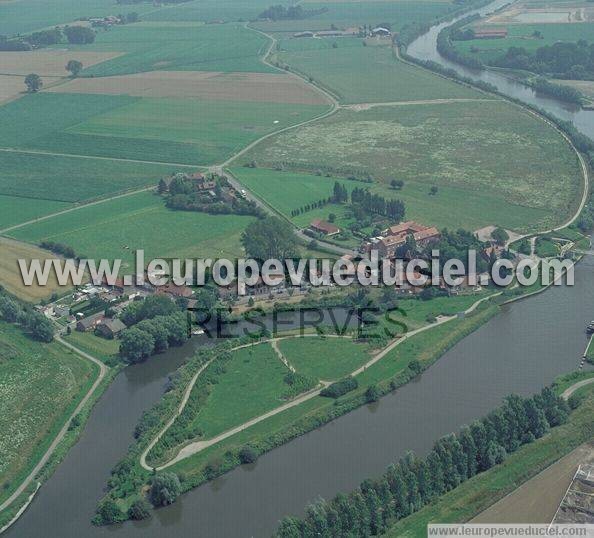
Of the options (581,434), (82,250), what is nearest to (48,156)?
(82,250)

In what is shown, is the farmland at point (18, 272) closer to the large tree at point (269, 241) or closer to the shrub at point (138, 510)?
the large tree at point (269, 241)

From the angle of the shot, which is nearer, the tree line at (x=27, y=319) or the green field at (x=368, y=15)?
the tree line at (x=27, y=319)

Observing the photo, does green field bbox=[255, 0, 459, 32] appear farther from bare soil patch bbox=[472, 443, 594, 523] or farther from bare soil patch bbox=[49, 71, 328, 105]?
bare soil patch bbox=[472, 443, 594, 523]

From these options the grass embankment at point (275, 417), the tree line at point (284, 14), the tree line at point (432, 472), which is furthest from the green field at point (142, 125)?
the tree line at point (284, 14)

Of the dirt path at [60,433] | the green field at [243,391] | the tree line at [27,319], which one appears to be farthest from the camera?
the tree line at [27,319]

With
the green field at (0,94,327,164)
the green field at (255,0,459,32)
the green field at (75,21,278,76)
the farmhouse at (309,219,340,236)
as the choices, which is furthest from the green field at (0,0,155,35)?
the farmhouse at (309,219,340,236)

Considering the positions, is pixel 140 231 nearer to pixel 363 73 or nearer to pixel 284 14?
pixel 363 73
